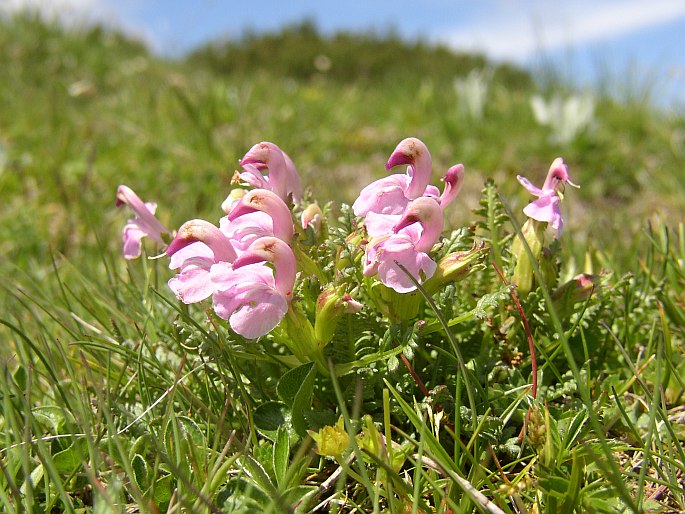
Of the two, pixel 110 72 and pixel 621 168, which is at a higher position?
pixel 110 72

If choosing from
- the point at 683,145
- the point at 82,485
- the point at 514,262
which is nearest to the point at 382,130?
the point at 683,145

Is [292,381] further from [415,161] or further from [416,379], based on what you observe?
[415,161]

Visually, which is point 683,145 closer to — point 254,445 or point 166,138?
point 166,138

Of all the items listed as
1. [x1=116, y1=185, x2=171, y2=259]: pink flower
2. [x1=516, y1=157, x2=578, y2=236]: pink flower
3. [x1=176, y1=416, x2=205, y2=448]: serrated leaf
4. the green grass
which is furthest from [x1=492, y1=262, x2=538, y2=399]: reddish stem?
[x1=116, y1=185, x2=171, y2=259]: pink flower

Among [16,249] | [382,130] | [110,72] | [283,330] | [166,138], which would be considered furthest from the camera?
[110,72]

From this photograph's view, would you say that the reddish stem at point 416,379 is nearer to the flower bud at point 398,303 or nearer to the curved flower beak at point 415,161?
the flower bud at point 398,303

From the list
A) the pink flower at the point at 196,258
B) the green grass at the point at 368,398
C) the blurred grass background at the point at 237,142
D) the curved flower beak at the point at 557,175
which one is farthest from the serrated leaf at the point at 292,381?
the blurred grass background at the point at 237,142
